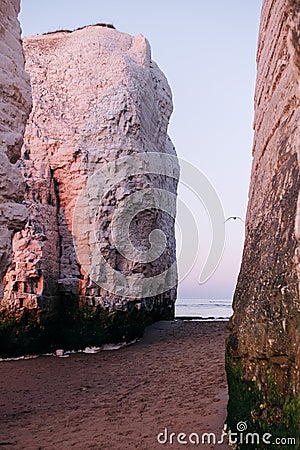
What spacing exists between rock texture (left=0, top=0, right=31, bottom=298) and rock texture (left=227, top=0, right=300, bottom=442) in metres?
2.07

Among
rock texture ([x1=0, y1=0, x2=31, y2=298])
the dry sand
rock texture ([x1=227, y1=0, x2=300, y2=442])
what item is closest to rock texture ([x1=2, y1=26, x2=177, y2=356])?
the dry sand

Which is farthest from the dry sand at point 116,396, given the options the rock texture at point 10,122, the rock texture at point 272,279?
the rock texture at point 10,122

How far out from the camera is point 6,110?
4367 mm

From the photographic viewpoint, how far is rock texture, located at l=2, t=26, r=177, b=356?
7.91 metres

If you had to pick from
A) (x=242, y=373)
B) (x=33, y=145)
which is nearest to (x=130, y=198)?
(x=33, y=145)

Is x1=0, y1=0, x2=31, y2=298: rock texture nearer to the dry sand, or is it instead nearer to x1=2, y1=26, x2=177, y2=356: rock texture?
the dry sand

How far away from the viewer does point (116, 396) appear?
536 centimetres

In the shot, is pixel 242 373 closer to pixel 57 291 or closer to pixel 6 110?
pixel 6 110

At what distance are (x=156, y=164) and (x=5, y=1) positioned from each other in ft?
17.9

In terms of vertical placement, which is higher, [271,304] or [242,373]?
[271,304]

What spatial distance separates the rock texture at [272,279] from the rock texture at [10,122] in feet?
6.78

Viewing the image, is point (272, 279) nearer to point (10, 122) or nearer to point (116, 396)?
point (10, 122)

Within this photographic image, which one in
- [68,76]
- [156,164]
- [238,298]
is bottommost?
[238,298]

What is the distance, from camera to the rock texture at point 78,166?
26.0ft
